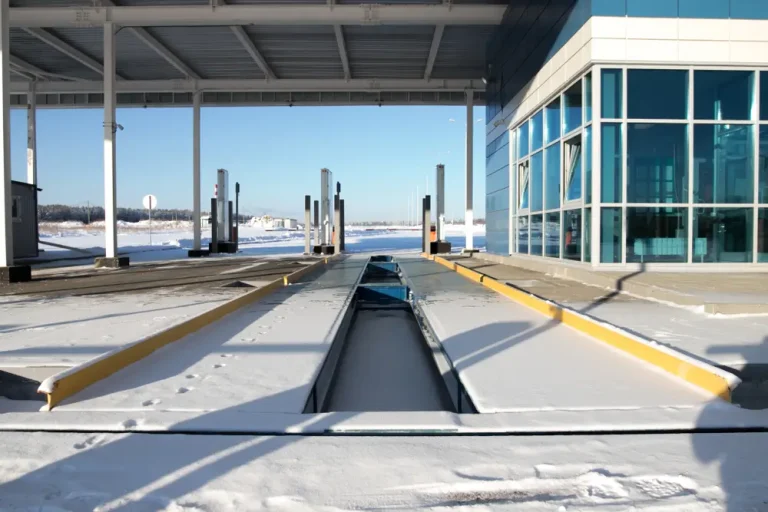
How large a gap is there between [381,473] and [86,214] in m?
121

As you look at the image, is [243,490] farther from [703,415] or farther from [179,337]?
[179,337]

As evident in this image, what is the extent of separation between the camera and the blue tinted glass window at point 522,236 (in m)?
17.2

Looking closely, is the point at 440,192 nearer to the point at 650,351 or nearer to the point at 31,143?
the point at 31,143

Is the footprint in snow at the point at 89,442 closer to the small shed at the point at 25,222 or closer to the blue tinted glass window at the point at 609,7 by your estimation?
the blue tinted glass window at the point at 609,7

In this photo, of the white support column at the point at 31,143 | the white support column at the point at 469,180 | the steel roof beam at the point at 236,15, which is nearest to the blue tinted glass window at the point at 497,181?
the white support column at the point at 469,180

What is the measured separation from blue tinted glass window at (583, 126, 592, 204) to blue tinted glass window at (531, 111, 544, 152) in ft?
11.3

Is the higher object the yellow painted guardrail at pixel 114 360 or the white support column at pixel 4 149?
the white support column at pixel 4 149

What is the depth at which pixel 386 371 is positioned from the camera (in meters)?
7.34

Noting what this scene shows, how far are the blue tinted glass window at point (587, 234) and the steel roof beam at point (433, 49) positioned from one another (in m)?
9.42

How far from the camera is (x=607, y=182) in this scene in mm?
11828

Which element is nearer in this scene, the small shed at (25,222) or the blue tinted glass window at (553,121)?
the blue tinted glass window at (553,121)

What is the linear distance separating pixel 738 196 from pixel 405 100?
1756 cm

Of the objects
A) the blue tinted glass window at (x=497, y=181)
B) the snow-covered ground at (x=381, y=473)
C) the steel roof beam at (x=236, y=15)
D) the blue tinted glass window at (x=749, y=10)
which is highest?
the steel roof beam at (x=236, y=15)

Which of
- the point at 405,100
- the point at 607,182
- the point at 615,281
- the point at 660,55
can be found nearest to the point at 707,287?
the point at 615,281
